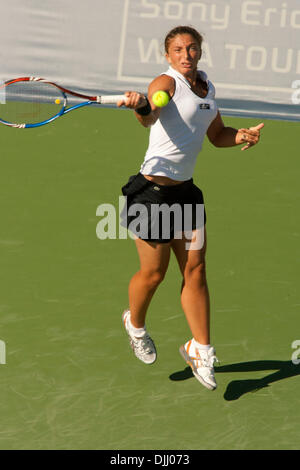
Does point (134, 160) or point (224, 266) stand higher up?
point (134, 160)

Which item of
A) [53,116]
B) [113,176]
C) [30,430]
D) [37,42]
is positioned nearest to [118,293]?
[53,116]

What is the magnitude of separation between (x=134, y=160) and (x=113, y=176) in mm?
562

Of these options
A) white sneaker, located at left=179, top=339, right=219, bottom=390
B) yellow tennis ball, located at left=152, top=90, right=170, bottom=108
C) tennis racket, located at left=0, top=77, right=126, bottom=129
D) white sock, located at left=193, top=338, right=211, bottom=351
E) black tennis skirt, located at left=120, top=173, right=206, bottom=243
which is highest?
tennis racket, located at left=0, top=77, right=126, bottom=129

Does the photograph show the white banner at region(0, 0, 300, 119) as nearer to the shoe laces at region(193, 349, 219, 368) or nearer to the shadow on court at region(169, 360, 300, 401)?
the shadow on court at region(169, 360, 300, 401)

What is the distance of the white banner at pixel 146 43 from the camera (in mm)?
10523

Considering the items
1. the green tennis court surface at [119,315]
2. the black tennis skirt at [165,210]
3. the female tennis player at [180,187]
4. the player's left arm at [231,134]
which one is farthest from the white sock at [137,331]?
the player's left arm at [231,134]

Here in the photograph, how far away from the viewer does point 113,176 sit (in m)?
8.05

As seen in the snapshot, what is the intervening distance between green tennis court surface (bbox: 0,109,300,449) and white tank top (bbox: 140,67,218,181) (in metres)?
1.13

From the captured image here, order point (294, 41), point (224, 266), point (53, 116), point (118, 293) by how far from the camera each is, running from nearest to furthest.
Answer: point (53, 116)
point (118, 293)
point (224, 266)
point (294, 41)

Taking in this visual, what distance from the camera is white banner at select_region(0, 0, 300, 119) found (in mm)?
10523

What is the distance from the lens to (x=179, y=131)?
14.3 ft

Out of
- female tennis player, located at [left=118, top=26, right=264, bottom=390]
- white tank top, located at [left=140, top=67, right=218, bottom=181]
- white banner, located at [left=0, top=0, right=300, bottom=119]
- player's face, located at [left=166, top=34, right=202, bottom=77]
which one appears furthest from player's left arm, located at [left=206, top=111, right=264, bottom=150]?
white banner, located at [left=0, top=0, right=300, bottom=119]

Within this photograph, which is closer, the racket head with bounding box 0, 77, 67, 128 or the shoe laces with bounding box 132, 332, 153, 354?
the shoe laces with bounding box 132, 332, 153, 354
